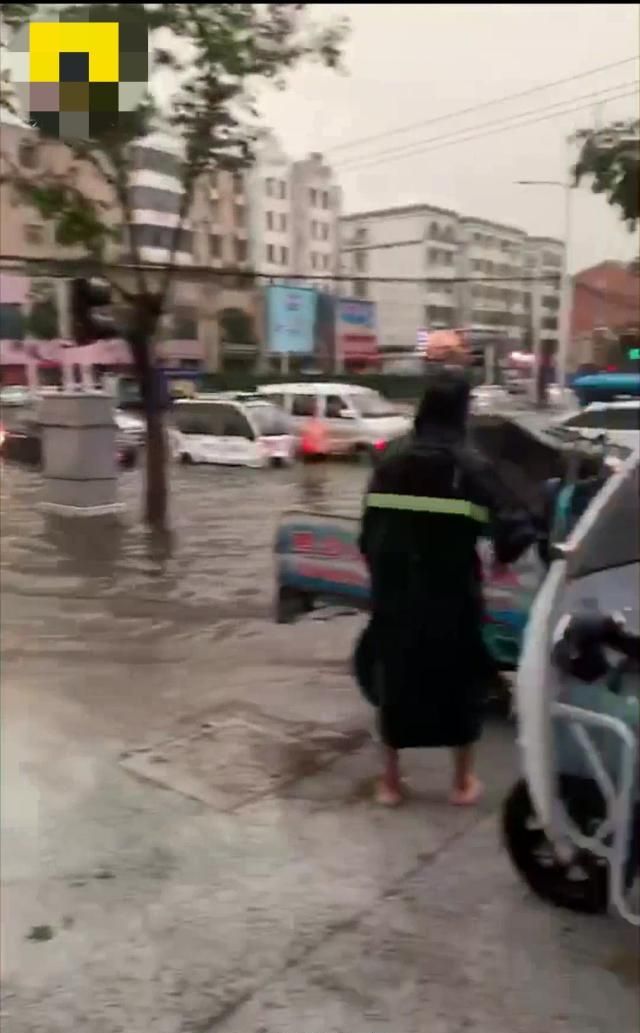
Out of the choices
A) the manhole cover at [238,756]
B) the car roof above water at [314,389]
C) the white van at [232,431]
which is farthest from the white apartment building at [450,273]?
the manhole cover at [238,756]

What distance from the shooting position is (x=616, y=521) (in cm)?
276

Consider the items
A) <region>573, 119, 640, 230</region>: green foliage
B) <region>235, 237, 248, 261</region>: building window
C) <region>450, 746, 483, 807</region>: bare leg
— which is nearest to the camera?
<region>450, 746, 483, 807</region>: bare leg

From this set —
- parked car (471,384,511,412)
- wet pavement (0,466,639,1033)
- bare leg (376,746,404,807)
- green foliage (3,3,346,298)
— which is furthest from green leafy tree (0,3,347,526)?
bare leg (376,746,404,807)

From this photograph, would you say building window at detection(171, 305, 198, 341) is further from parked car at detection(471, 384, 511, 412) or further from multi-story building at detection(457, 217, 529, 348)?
parked car at detection(471, 384, 511, 412)

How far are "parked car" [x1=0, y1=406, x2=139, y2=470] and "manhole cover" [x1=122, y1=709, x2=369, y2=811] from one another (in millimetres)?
1440

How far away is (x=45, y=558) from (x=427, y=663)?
277 centimetres

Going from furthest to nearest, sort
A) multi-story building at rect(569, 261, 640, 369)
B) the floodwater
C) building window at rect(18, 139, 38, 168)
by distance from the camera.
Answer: the floodwater < building window at rect(18, 139, 38, 168) < multi-story building at rect(569, 261, 640, 369)

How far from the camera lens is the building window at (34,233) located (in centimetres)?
445

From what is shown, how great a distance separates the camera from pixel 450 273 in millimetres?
4125

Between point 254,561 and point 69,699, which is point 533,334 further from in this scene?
point 69,699

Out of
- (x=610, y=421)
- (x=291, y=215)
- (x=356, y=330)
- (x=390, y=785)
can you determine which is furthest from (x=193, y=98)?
(x=390, y=785)

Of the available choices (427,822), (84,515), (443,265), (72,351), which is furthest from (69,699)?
(443,265)

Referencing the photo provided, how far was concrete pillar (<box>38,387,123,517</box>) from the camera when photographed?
465 cm

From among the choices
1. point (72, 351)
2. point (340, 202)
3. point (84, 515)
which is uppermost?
point (340, 202)
